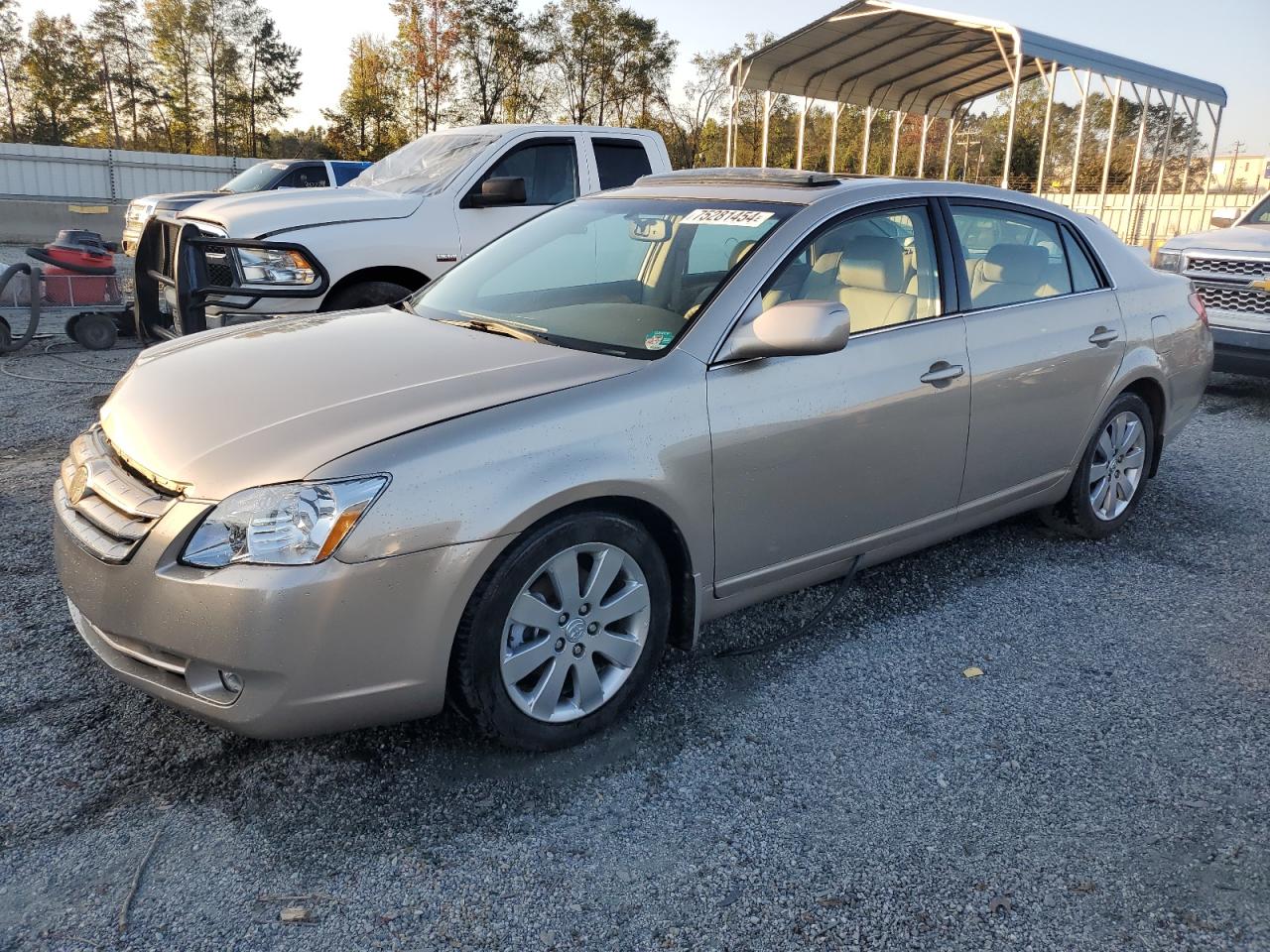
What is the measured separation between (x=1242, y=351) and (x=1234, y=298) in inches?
20.3

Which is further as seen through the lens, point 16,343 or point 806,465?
point 16,343

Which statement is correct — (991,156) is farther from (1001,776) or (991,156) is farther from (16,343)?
(1001,776)

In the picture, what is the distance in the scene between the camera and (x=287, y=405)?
9.01ft

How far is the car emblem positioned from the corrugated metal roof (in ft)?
44.9

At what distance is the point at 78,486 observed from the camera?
287cm

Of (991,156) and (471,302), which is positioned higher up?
(991,156)

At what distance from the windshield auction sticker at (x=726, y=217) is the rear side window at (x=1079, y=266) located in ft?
5.98

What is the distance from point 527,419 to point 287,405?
2.24ft

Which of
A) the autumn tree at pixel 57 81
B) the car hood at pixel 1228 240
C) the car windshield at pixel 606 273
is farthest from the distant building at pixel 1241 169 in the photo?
the autumn tree at pixel 57 81

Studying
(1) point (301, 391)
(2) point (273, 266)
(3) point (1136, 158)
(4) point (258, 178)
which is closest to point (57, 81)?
(4) point (258, 178)

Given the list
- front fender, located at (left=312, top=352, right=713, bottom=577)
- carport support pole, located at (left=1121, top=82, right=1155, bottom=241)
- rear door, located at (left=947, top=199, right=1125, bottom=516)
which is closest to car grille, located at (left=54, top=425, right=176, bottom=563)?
front fender, located at (left=312, top=352, right=713, bottom=577)

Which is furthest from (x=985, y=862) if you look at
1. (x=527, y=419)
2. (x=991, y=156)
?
(x=991, y=156)

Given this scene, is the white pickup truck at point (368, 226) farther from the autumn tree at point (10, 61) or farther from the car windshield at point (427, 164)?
the autumn tree at point (10, 61)

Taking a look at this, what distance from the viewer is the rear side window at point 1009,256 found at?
13.1 feet
